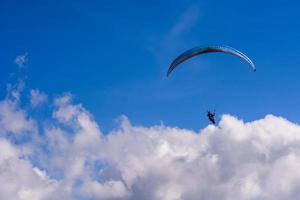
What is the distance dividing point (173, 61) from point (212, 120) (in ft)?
36.4

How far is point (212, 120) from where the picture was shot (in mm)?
71625

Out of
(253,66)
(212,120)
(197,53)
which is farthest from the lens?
(212,120)

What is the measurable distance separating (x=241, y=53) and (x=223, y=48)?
8.30ft

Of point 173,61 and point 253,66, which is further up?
point 173,61

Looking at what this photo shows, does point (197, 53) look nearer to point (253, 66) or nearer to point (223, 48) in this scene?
point (223, 48)

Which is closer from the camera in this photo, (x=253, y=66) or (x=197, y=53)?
(x=253, y=66)

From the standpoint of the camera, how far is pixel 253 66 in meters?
61.3

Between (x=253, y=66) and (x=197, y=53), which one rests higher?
(x=197, y=53)

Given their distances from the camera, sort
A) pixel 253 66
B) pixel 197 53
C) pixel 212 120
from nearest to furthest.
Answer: pixel 253 66
pixel 197 53
pixel 212 120

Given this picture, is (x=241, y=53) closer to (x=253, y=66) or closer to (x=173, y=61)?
(x=253, y=66)

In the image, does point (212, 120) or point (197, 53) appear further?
point (212, 120)

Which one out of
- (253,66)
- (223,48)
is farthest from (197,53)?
(253,66)

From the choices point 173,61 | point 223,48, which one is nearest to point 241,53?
point 223,48

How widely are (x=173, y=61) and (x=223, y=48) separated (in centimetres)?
752
